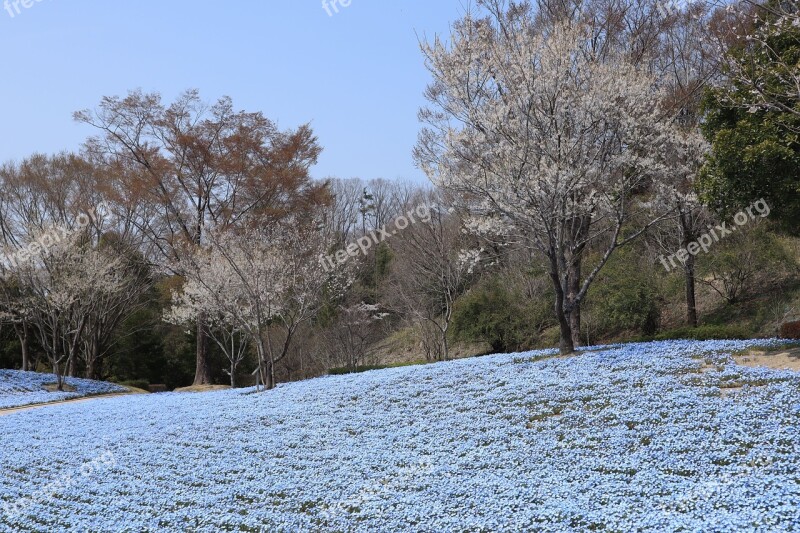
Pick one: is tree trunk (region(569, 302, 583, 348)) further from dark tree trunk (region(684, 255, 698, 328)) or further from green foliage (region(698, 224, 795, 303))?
green foliage (region(698, 224, 795, 303))

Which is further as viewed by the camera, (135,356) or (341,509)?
(135,356)

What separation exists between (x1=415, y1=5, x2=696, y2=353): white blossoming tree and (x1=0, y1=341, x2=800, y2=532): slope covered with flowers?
3164 mm

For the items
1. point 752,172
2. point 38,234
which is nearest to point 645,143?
point 752,172

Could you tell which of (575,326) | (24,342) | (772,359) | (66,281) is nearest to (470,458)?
(772,359)

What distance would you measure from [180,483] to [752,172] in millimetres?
10575

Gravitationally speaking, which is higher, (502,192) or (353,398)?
(502,192)

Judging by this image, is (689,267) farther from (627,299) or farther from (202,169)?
(202,169)

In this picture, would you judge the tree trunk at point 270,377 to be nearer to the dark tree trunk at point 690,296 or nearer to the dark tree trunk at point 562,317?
the dark tree trunk at point 562,317

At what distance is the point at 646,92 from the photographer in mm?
14289

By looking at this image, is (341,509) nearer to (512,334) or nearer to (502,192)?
(502,192)

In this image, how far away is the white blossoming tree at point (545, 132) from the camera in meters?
13.0

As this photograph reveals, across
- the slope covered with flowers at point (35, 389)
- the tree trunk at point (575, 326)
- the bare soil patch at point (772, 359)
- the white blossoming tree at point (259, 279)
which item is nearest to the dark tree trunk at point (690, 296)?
the tree trunk at point (575, 326)

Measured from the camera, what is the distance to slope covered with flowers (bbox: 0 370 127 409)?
1942 centimetres

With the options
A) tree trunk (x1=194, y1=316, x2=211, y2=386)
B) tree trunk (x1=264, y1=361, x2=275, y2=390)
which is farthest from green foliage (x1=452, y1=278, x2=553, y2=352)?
tree trunk (x1=194, y1=316, x2=211, y2=386)
